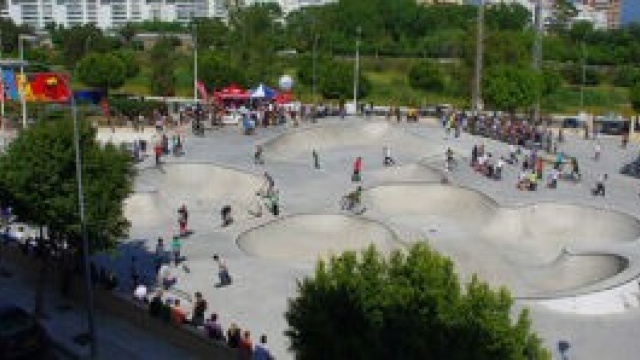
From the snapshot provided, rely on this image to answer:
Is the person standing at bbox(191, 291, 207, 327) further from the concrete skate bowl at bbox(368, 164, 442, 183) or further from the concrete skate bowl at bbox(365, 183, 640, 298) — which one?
the concrete skate bowl at bbox(368, 164, 442, 183)

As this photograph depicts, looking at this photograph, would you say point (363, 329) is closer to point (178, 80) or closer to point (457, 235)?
point (457, 235)

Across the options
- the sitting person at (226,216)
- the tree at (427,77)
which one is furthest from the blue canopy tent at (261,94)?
the tree at (427,77)

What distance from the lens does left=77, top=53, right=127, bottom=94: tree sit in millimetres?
66875

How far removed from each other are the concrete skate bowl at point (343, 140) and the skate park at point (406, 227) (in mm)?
218

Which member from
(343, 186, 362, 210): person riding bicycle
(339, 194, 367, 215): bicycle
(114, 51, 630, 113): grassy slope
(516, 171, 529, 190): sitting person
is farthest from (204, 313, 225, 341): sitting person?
(114, 51, 630, 113): grassy slope

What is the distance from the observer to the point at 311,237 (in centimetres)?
2978

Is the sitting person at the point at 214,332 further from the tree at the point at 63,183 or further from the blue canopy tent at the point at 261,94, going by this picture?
the blue canopy tent at the point at 261,94

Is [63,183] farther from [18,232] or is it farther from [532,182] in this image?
[532,182]

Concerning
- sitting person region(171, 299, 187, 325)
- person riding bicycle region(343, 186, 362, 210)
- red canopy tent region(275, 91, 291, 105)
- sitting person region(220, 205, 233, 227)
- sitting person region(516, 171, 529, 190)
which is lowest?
sitting person region(171, 299, 187, 325)

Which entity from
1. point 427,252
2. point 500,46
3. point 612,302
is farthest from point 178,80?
point 427,252

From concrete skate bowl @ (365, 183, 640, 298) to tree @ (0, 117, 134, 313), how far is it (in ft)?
37.6

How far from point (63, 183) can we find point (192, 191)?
1497 centimetres

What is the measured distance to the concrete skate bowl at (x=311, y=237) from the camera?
1132 inches

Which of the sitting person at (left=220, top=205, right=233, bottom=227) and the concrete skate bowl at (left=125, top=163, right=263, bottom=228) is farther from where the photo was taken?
the concrete skate bowl at (left=125, top=163, right=263, bottom=228)
